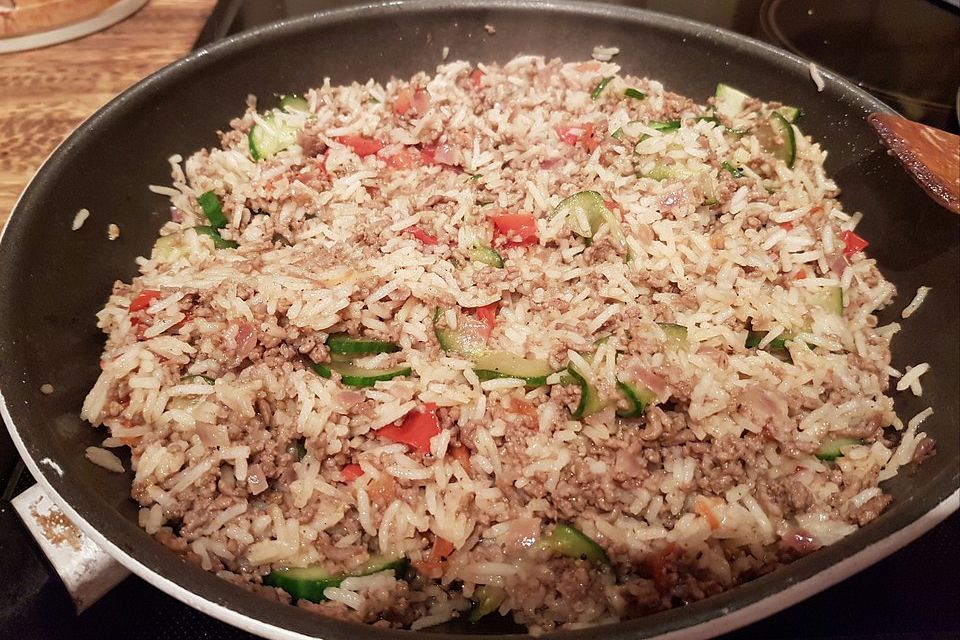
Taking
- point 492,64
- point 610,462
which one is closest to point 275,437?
point 610,462

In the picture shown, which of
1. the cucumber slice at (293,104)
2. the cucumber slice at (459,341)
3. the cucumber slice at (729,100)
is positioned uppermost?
the cucumber slice at (729,100)

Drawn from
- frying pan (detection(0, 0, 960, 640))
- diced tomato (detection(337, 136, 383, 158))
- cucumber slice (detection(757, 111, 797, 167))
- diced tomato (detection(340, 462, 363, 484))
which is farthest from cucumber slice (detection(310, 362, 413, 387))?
cucumber slice (detection(757, 111, 797, 167))

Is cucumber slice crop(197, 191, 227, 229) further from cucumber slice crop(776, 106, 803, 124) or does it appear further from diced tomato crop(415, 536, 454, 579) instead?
cucumber slice crop(776, 106, 803, 124)

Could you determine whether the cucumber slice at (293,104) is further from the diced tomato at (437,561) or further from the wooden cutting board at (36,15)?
the diced tomato at (437,561)

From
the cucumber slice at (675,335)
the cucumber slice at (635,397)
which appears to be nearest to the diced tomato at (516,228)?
the cucumber slice at (675,335)

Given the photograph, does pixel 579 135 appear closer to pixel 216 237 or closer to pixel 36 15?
pixel 216 237

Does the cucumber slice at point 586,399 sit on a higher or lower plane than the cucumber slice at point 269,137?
lower
